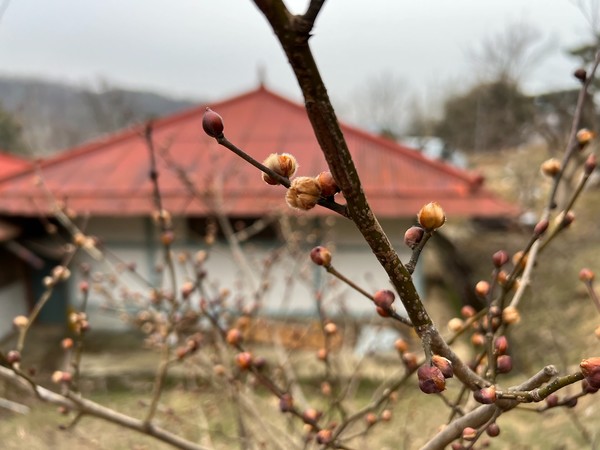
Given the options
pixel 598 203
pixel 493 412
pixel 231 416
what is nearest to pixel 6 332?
pixel 231 416

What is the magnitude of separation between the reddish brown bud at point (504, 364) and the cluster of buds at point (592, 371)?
0.22 m

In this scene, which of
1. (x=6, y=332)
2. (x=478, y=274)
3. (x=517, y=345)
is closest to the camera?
(x=517, y=345)

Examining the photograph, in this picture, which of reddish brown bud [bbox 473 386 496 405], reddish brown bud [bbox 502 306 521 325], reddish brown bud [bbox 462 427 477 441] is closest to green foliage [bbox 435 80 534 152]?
reddish brown bud [bbox 502 306 521 325]

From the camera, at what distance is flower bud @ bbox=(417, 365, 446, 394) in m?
0.47

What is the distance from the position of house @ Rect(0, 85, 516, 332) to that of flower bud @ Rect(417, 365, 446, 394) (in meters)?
3.66

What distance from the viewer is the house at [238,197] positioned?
4.53 metres

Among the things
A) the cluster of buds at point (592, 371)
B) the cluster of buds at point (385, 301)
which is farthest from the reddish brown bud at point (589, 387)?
the cluster of buds at point (385, 301)

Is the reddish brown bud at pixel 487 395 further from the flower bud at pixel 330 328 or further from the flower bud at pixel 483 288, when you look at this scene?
the flower bud at pixel 330 328

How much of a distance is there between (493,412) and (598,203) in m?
10.4

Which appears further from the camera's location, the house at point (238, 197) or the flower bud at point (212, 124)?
the house at point (238, 197)

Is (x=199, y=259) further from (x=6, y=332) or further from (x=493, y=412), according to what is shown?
(x=6, y=332)

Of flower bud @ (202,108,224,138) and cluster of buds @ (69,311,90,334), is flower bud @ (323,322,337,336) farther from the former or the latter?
flower bud @ (202,108,224,138)

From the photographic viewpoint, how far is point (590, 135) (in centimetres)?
90

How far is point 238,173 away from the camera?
438 cm
